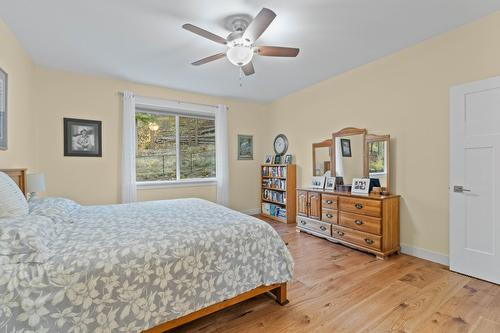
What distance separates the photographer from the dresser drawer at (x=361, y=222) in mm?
2854

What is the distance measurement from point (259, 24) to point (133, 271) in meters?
2.00

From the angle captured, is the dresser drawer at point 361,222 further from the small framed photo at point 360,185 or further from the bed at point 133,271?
the bed at point 133,271

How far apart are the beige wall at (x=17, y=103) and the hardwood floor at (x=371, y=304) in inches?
104

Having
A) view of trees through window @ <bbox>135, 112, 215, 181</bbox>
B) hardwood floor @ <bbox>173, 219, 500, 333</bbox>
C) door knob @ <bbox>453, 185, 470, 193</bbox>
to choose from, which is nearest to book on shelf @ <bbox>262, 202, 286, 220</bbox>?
view of trees through window @ <bbox>135, 112, 215, 181</bbox>

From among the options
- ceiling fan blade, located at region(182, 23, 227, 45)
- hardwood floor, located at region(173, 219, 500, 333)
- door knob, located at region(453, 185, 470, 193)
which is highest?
ceiling fan blade, located at region(182, 23, 227, 45)

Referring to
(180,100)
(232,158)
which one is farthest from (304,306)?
(180,100)

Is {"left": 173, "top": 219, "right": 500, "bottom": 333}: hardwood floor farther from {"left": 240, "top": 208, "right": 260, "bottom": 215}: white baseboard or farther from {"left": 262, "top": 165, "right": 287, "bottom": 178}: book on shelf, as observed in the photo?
{"left": 240, "top": 208, "right": 260, "bottom": 215}: white baseboard

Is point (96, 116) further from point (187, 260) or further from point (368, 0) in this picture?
point (368, 0)

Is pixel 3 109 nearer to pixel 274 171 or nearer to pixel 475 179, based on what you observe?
pixel 274 171

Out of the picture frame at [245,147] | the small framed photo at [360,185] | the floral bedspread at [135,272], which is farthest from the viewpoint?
the picture frame at [245,147]

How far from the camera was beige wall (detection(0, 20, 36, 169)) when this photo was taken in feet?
7.71

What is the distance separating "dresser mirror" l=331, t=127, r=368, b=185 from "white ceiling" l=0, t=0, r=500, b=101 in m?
0.98

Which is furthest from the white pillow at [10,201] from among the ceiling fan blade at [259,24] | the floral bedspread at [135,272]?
the ceiling fan blade at [259,24]

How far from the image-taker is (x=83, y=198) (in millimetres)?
3578
